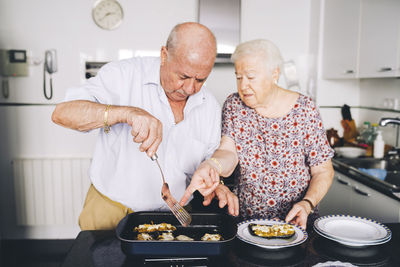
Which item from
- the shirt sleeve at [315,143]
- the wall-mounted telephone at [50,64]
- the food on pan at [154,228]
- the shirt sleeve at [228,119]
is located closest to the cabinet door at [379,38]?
the shirt sleeve at [315,143]

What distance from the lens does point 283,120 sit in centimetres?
175

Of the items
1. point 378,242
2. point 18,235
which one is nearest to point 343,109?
point 378,242

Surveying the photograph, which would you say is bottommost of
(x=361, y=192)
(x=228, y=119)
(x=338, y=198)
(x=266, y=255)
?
(x=338, y=198)

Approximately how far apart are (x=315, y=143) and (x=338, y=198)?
1106mm

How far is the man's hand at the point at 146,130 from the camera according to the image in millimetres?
1247

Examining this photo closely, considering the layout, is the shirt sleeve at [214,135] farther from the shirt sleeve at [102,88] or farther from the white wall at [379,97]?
the white wall at [379,97]

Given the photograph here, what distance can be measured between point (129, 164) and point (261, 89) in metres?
0.72

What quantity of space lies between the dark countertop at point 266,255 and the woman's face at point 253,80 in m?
0.74

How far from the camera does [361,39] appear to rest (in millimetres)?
2680

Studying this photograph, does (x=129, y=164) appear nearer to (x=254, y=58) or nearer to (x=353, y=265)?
(x=254, y=58)

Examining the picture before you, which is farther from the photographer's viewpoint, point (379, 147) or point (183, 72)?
point (379, 147)

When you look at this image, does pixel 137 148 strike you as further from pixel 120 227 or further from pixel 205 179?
pixel 120 227

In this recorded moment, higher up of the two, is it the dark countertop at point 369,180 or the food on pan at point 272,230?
the food on pan at point 272,230

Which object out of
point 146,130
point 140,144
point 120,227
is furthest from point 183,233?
point 140,144
